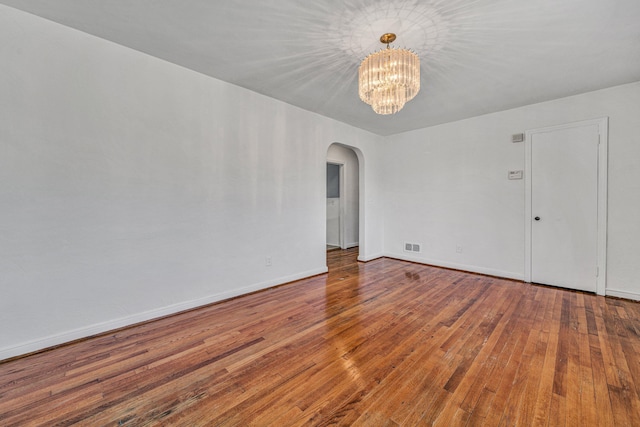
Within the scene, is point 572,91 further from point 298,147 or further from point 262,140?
point 262,140

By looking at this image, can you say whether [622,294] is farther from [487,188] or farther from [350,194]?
[350,194]

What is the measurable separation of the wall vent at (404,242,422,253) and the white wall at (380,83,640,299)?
90 millimetres

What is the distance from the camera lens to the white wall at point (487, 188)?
9.91 feet

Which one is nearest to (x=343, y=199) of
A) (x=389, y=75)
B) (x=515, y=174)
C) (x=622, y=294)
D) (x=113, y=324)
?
(x=515, y=174)

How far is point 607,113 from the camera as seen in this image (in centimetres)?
312

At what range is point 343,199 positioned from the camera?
629 cm

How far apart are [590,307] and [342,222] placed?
174 inches

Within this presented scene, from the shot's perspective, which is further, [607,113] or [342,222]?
[342,222]

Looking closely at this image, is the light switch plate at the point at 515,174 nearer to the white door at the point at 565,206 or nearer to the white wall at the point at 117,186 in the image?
the white door at the point at 565,206

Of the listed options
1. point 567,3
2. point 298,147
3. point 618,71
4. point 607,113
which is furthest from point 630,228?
point 298,147

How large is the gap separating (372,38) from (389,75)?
1.31 feet

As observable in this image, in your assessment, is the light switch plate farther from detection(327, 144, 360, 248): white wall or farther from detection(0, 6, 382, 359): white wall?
detection(0, 6, 382, 359): white wall

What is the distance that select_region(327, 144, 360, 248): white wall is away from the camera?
6209mm

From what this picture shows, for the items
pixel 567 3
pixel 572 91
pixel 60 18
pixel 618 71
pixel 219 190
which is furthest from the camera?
pixel 572 91
